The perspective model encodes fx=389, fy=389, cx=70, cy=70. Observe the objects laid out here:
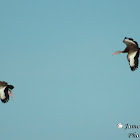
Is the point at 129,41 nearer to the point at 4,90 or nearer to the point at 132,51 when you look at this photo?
the point at 132,51

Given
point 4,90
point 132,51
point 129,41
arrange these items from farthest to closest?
1. point 4,90
2. point 132,51
3. point 129,41

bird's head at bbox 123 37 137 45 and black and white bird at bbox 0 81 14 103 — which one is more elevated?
bird's head at bbox 123 37 137 45

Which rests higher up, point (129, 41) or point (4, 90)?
point (129, 41)

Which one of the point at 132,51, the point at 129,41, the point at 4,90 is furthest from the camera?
the point at 4,90

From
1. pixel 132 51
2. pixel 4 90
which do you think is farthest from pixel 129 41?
pixel 4 90

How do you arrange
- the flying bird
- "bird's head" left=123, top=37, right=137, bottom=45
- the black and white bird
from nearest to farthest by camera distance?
"bird's head" left=123, top=37, right=137, bottom=45
the flying bird
the black and white bird

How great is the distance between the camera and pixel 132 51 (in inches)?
1389

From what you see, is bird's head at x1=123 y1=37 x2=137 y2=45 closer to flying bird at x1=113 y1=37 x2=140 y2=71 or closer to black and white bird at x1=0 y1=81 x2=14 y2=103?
flying bird at x1=113 y1=37 x2=140 y2=71

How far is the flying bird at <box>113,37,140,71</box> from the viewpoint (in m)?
34.2

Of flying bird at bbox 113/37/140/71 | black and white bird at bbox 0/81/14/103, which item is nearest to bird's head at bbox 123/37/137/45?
flying bird at bbox 113/37/140/71

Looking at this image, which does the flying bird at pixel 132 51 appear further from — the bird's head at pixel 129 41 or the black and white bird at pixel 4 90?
the black and white bird at pixel 4 90

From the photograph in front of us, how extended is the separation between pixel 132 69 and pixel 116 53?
3165 millimetres

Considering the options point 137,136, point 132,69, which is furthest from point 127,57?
point 137,136

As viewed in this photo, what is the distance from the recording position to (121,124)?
44.5 metres
